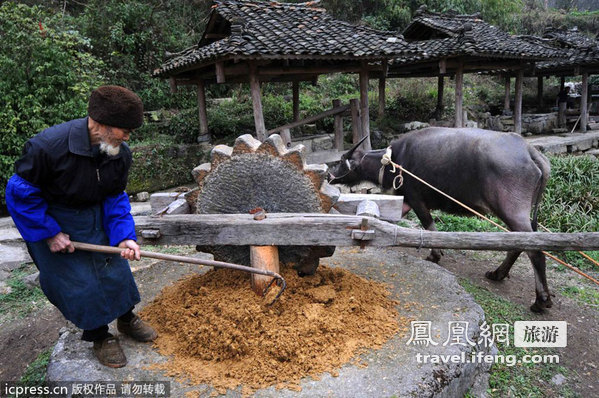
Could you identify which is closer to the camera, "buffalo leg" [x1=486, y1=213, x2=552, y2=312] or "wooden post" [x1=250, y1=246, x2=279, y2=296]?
"wooden post" [x1=250, y1=246, x2=279, y2=296]

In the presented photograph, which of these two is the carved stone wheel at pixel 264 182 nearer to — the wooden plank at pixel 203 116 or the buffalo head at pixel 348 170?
the buffalo head at pixel 348 170

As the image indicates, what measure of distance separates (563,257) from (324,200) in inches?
167

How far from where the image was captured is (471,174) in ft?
13.6

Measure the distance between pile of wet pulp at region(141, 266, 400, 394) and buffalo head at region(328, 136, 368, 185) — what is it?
1840 mm

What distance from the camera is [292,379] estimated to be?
247 centimetres

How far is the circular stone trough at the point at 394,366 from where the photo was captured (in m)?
2.41

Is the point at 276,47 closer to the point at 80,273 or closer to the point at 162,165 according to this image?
the point at 162,165

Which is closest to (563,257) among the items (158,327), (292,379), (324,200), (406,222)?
(406,222)

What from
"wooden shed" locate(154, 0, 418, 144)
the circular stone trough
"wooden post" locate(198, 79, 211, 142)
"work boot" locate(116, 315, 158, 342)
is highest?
"wooden shed" locate(154, 0, 418, 144)

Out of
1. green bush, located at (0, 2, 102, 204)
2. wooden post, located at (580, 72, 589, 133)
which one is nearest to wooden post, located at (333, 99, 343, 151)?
green bush, located at (0, 2, 102, 204)

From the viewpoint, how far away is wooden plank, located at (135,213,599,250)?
2670mm

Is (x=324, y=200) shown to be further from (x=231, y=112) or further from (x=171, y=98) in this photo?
(x=171, y=98)

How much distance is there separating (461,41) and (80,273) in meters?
10.2

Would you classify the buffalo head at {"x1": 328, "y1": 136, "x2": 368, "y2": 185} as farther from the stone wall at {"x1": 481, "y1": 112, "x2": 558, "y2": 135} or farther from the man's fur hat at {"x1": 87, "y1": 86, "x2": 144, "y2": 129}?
the stone wall at {"x1": 481, "y1": 112, "x2": 558, "y2": 135}
